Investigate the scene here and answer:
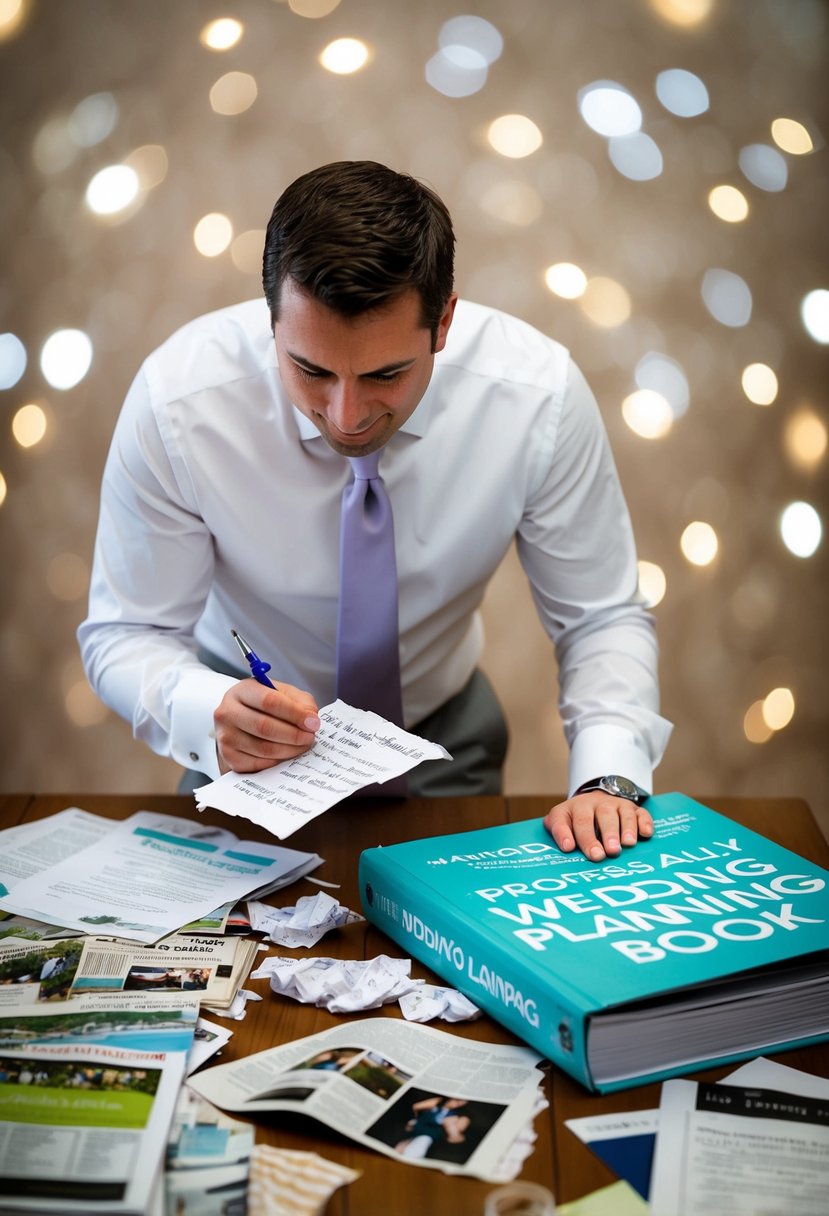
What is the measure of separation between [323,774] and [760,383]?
182 centimetres

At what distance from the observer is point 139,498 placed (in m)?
1.46

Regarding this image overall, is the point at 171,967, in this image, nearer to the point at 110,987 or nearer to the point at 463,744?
the point at 110,987

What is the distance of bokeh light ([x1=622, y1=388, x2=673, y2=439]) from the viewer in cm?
256

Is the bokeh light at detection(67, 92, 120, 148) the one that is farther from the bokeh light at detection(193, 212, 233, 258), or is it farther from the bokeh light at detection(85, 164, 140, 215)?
the bokeh light at detection(193, 212, 233, 258)

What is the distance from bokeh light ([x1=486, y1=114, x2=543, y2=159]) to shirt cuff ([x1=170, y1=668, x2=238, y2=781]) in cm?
160

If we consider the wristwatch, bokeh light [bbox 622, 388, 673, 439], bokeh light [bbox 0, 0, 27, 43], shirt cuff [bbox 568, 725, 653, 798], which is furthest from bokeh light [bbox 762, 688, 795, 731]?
bokeh light [bbox 0, 0, 27, 43]

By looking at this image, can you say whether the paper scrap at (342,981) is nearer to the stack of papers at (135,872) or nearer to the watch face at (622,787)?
the stack of papers at (135,872)

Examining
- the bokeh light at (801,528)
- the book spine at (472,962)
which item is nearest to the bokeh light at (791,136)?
the bokeh light at (801,528)

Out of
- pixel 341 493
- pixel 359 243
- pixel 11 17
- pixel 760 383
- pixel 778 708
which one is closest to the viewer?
pixel 359 243

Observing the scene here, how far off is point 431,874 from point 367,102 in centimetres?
A: 190

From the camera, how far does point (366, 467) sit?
140 cm

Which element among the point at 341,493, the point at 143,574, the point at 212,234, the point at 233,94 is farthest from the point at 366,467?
the point at 233,94

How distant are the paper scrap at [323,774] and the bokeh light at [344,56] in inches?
69.0

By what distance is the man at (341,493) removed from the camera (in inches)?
50.3
